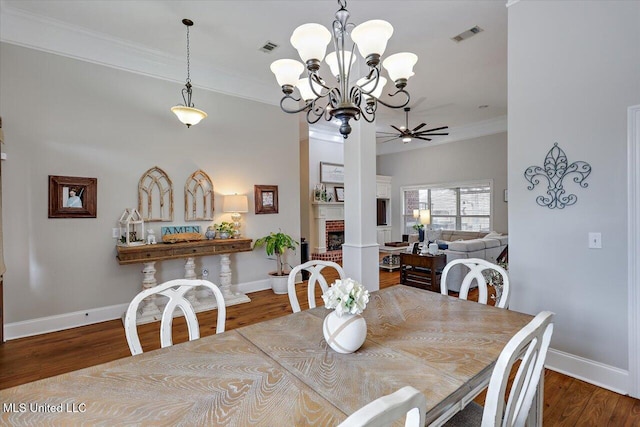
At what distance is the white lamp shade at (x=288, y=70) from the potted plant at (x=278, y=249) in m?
2.88

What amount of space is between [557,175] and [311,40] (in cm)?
215

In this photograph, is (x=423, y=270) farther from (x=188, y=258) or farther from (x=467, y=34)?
(x=188, y=258)

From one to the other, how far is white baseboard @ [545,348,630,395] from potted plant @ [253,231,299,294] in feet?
10.7

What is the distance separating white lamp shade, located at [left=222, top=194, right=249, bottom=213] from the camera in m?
4.34

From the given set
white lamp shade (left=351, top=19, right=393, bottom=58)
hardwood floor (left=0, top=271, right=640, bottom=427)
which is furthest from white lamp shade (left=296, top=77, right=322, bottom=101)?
hardwood floor (left=0, top=271, right=640, bottom=427)

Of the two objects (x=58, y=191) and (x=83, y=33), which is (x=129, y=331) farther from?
(x=83, y=33)

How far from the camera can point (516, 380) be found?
1.00 meters

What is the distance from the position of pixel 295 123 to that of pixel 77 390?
472 centimetres

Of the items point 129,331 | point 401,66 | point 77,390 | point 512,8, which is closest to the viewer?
point 77,390

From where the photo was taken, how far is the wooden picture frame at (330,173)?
7750 millimetres

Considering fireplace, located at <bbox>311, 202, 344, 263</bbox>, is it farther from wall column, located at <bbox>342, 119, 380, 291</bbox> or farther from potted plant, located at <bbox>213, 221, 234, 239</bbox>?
wall column, located at <bbox>342, 119, 380, 291</bbox>

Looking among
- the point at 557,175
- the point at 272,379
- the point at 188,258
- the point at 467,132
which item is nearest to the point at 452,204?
the point at 467,132

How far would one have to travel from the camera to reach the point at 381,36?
1.75 metres

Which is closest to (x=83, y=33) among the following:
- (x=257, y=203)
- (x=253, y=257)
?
(x=257, y=203)
